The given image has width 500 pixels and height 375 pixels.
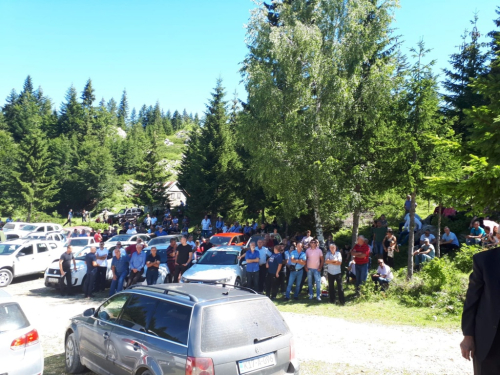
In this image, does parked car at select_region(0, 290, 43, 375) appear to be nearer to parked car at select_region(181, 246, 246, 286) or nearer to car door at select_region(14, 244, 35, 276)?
parked car at select_region(181, 246, 246, 286)

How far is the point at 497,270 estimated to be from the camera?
121 inches

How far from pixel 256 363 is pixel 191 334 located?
848 millimetres

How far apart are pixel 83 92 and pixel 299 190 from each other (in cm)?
9548

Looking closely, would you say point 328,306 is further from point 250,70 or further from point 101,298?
point 250,70

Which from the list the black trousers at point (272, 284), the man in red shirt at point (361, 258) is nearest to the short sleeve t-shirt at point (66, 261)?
the black trousers at point (272, 284)

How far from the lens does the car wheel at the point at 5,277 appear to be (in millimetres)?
15602

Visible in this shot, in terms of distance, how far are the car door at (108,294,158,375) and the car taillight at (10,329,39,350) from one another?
110cm

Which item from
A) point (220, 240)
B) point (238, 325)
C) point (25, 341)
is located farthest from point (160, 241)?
point (238, 325)

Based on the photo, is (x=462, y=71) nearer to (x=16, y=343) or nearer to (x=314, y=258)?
(x=314, y=258)

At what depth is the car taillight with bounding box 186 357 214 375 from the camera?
430 cm

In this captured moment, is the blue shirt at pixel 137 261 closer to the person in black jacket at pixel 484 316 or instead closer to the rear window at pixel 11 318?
the rear window at pixel 11 318

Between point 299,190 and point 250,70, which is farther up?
point 250,70

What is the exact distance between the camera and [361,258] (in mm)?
12211

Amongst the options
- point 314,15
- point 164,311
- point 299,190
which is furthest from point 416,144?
point 164,311
